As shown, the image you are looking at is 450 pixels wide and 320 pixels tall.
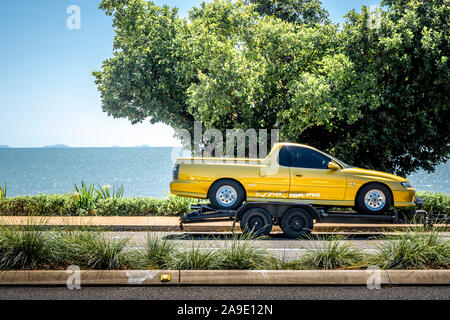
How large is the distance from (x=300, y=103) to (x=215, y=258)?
9684 mm

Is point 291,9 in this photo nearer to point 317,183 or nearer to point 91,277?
point 317,183

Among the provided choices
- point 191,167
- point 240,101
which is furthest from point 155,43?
point 191,167

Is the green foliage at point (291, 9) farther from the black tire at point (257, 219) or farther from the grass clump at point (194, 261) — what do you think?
the grass clump at point (194, 261)

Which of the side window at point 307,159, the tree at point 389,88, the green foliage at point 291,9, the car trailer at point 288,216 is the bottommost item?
the car trailer at point 288,216

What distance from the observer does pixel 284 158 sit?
1077 centimetres

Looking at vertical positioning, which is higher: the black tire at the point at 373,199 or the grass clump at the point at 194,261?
the black tire at the point at 373,199

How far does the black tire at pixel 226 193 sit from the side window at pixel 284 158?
1.19m

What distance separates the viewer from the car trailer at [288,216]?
10211 mm

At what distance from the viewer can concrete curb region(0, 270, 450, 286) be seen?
6.26 meters

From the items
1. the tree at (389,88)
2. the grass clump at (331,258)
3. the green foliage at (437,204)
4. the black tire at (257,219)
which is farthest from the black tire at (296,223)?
the green foliage at (437,204)

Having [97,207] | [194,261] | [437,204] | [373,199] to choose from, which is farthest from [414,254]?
[97,207]

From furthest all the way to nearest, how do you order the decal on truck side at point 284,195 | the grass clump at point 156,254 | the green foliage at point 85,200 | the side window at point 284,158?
the green foliage at point 85,200, the side window at point 284,158, the decal on truck side at point 284,195, the grass clump at point 156,254

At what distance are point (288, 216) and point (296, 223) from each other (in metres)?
0.27

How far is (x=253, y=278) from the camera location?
6301 mm
